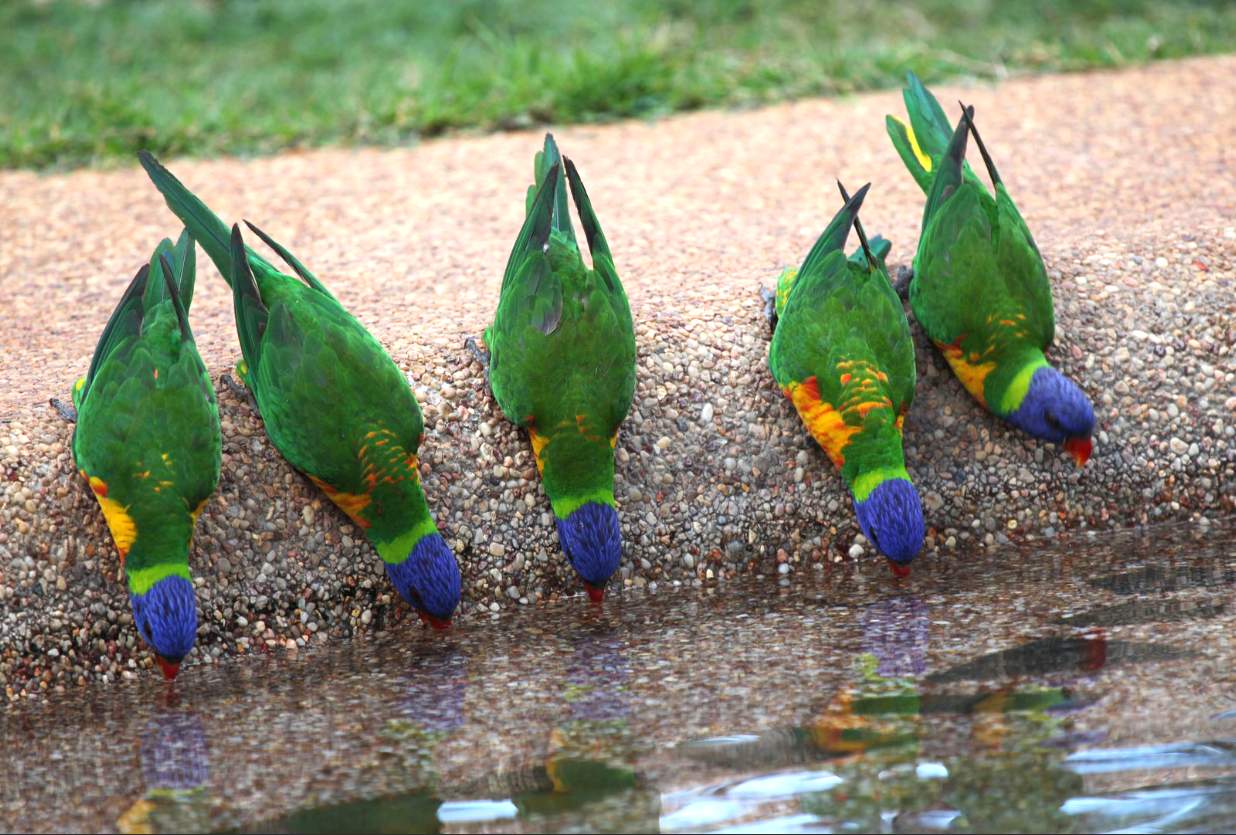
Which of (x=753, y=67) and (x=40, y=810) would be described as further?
(x=753, y=67)

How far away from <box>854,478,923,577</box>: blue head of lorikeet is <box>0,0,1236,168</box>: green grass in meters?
3.47

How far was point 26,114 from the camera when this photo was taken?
7.01m

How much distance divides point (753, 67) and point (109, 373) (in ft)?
14.7

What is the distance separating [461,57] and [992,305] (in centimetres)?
466

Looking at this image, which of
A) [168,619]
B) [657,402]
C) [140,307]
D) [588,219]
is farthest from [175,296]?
[657,402]

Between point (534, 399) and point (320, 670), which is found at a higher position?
point (534, 399)

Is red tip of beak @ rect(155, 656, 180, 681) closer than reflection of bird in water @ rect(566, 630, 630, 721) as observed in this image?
No

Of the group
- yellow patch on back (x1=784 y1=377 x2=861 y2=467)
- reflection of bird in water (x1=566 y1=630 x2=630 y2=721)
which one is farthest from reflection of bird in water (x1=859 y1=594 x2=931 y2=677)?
reflection of bird in water (x1=566 y1=630 x2=630 y2=721)

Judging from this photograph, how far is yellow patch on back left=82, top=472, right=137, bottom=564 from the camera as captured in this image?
3547 mm

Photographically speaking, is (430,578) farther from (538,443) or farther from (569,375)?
(569,375)

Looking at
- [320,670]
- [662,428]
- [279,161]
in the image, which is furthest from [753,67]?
[320,670]

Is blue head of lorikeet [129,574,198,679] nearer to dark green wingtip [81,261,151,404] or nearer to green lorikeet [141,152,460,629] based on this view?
green lorikeet [141,152,460,629]

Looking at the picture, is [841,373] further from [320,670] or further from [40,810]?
[40,810]

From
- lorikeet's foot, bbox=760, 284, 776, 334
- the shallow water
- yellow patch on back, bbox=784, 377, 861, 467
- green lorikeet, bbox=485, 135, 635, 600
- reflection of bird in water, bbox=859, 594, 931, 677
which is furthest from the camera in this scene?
lorikeet's foot, bbox=760, 284, 776, 334
